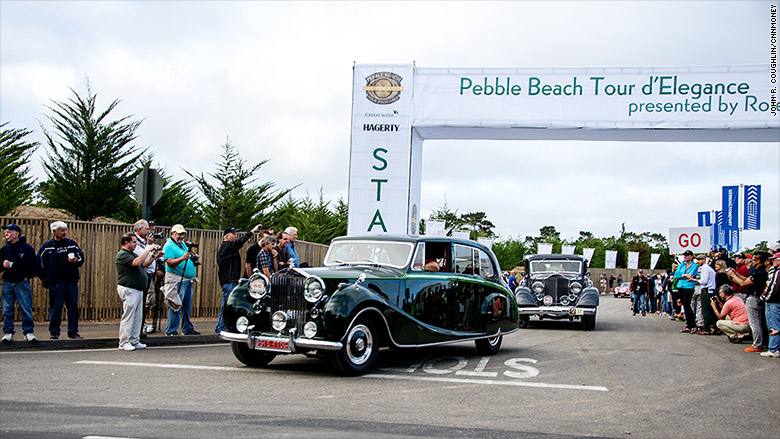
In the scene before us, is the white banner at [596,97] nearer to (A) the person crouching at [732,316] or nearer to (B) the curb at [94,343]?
(A) the person crouching at [732,316]

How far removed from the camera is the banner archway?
14.1 m

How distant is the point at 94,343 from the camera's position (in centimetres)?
990

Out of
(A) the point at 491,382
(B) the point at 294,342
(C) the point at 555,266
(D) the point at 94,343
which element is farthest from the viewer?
(C) the point at 555,266

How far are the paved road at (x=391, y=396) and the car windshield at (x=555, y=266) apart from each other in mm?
6366

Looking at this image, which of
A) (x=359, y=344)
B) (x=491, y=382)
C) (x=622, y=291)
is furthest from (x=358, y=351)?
(x=622, y=291)

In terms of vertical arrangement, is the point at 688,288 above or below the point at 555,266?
below

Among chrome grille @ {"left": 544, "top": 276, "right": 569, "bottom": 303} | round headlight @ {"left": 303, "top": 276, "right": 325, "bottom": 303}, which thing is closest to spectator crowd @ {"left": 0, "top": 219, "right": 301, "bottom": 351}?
round headlight @ {"left": 303, "top": 276, "right": 325, "bottom": 303}

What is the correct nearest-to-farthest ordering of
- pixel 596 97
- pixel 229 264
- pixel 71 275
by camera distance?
pixel 71 275 → pixel 229 264 → pixel 596 97

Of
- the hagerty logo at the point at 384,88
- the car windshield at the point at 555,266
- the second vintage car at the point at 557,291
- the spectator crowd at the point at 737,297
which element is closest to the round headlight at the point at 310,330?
the spectator crowd at the point at 737,297

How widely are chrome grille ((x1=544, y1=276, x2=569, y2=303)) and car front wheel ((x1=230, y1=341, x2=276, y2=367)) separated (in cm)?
947

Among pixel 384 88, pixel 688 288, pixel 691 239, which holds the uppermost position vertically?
pixel 384 88

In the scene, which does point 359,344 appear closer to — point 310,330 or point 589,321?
point 310,330

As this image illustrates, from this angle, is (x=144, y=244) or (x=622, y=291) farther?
(x=622, y=291)

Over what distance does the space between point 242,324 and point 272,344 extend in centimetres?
54
